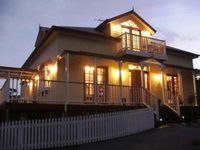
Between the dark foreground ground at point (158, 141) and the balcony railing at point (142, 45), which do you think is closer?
the dark foreground ground at point (158, 141)

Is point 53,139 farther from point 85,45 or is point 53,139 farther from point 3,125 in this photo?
point 85,45

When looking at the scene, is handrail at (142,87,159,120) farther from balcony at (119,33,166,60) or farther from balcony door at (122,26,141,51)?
balcony door at (122,26,141,51)

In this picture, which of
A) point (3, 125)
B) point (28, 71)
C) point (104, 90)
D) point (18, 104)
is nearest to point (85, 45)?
point (104, 90)

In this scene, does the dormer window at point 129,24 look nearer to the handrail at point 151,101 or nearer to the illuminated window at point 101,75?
the illuminated window at point 101,75

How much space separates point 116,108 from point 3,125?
7120 millimetres

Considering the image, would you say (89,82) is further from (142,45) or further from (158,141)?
(158,141)

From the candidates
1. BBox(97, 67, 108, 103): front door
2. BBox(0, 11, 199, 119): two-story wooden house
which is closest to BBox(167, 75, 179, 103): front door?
BBox(0, 11, 199, 119): two-story wooden house

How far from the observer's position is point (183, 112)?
20219 mm

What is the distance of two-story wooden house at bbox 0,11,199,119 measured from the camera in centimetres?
1684

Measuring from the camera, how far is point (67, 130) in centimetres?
1335

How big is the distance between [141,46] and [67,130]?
964 centimetres

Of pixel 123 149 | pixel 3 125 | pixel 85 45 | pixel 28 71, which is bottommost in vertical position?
pixel 123 149

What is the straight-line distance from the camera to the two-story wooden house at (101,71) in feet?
55.3

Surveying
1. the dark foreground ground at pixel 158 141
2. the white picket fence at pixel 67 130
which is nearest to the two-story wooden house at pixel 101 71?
the white picket fence at pixel 67 130
